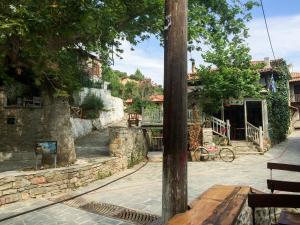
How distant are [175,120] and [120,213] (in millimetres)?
4482

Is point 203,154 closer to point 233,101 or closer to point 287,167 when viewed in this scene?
point 233,101

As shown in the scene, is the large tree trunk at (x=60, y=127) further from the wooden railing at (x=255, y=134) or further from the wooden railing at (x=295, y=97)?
the wooden railing at (x=295, y=97)

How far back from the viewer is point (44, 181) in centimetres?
918

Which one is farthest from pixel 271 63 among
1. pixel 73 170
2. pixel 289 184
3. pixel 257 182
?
pixel 289 184

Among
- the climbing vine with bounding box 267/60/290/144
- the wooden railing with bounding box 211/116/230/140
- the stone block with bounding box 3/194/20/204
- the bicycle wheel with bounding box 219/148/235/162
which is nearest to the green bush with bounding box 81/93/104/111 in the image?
the wooden railing with bounding box 211/116/230/140

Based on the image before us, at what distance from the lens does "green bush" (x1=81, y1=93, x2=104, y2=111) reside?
24.3m

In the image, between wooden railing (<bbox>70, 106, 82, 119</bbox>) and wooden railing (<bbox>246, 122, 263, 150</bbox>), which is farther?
wooden railing (<bbox>70, 106, 82, 119</bbox>)

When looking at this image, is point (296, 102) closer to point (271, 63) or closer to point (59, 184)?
point (271, 63)

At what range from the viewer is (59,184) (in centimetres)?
958

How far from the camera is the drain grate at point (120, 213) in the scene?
22.9 feet

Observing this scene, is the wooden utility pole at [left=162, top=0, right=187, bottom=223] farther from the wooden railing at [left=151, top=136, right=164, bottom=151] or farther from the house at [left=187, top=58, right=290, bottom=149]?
the house at [left=187, top=58, right=290, bottom=149]

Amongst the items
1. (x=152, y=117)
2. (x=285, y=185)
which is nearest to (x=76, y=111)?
(x=152, y=117)

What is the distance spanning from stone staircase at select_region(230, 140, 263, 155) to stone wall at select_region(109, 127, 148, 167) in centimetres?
524

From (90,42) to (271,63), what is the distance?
18.4 meters
